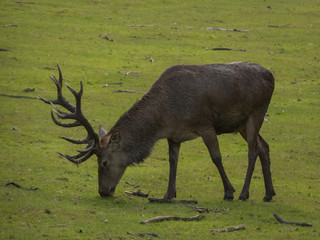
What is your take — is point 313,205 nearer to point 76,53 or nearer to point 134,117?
point 134,117

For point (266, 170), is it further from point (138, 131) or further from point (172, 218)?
point (172, 218)

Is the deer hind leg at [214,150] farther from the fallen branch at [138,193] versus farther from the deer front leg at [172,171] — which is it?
the fallen branch at [138,193]

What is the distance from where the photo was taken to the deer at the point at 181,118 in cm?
1302

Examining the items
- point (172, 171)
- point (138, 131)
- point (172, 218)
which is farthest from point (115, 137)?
point (172, 218)

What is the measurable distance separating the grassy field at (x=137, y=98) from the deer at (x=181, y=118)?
611 mm

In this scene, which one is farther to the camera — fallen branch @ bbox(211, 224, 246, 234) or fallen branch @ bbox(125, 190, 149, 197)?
fallen branch @ bbox(125, 190, 149, 197)

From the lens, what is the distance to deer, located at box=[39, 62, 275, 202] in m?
13.0

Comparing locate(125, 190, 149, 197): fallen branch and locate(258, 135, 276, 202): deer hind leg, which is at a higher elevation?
locate(258, 135, 276, 202): deer hind leg

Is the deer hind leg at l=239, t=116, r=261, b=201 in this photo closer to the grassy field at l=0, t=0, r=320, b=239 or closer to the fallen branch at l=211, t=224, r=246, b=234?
the grassy field at l=0, t=0, r=320, b=239

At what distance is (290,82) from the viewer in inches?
1023

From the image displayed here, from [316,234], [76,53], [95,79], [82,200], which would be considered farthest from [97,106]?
[316,234]

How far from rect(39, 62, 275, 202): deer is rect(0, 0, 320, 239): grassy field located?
61 centimetres

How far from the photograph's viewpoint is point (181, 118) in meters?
13.2

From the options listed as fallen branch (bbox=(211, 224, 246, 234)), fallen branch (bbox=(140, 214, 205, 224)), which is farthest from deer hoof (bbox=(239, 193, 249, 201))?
fallen branch (bbox=(211, 224, 246, 234))
